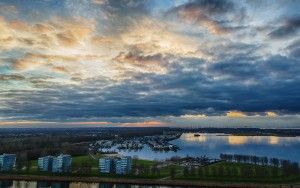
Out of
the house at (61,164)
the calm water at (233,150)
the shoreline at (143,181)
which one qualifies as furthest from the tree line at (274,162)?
the house at (61,164)

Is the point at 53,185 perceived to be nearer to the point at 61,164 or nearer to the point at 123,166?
the point at 123,166

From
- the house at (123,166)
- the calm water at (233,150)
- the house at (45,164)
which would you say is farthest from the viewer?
the calm water at (233,150)

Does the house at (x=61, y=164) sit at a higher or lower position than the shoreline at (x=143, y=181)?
higher

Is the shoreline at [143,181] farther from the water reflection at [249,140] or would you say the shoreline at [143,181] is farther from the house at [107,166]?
the water reflection at [249,140]

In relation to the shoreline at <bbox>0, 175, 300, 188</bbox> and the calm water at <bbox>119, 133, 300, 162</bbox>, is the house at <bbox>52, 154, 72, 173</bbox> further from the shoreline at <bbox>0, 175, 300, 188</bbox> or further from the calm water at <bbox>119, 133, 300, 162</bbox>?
the calm water at <bbox>119, 133, 300, 162</bbox>

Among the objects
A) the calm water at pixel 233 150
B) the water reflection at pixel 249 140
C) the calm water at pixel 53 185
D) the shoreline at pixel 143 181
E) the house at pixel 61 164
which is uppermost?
Answer: the water reflection at pixel 249 140

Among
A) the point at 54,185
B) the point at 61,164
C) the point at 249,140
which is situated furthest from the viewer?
the point at 249,140

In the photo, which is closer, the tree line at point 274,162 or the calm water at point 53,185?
the calm water at point 53,185

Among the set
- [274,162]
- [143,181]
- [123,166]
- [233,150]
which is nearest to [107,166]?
[123,166]

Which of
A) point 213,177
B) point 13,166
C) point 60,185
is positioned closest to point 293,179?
point 213,177

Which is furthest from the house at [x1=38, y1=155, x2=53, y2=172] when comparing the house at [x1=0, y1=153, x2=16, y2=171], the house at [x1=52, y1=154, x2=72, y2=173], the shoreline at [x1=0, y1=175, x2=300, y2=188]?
the shoreline at [x1=0, y1=175, x2=300, y2=188]

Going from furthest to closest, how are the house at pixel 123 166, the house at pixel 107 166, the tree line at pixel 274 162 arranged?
the house at pixel 107 166
the house at pixel 123 166
the tree line at pixel 274 162

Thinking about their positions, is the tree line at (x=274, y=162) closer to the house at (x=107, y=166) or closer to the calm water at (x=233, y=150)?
the calm water at (x=233, y=150)
